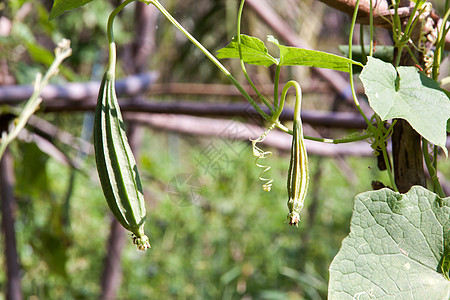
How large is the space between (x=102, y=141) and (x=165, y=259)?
145cm

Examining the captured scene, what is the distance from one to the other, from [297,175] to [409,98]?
0.07m

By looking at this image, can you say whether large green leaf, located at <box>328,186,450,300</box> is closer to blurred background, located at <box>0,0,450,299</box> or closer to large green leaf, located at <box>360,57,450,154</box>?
large green leaf, located at <box>360,57,450,154</box>

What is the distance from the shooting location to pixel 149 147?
10.7ft

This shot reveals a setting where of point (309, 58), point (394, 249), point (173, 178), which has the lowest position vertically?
point (394, 249)

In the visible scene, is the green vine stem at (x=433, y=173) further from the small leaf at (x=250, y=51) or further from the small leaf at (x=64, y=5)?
the small leaf at (x=64, y=5)

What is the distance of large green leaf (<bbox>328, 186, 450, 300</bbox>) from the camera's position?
0.23 meters

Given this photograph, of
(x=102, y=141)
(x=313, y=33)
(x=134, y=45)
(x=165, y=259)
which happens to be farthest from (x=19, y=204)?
(x=313, y=33)

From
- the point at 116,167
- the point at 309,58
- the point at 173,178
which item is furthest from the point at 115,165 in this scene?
the point at 173,178

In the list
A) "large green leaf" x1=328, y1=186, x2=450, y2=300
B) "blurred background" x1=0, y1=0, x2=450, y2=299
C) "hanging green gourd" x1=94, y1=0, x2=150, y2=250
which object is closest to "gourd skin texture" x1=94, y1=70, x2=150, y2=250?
"hanging green gourd" x1=94, y1=0, x2=150, y2=250

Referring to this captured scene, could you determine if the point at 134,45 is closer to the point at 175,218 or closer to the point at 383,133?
the point at 175,218

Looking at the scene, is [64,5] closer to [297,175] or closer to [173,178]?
[297,175]

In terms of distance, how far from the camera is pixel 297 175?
0.23 m

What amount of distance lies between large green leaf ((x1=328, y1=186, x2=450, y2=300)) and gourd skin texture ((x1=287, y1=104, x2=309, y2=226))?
3cm

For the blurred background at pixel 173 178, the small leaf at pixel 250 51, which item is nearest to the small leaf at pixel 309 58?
the small leaf at pixel 250 51
